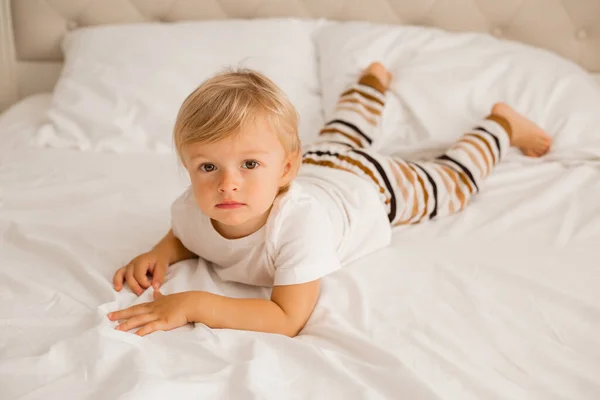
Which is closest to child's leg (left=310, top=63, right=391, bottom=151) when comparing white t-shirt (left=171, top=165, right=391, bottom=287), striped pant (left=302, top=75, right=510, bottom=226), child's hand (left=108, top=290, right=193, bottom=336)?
striped pant (left=302, top=75, right=510, bottom=226)

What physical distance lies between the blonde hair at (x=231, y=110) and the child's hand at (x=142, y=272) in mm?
228

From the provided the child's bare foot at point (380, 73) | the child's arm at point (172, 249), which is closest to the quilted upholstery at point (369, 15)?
the child's bare foot at point (380, 73)

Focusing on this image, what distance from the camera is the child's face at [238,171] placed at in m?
0.94

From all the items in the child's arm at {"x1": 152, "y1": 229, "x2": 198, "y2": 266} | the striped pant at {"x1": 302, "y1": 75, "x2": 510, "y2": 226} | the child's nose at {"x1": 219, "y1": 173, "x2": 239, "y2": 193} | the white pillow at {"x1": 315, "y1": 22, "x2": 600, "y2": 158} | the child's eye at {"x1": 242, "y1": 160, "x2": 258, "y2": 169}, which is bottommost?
the child's arm at {"x1": 152, "y1": 229, "x2": 198, "y2": 266}

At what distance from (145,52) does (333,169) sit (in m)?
0.72

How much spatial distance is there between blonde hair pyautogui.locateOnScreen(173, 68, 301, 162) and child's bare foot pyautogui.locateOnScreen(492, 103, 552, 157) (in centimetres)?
76

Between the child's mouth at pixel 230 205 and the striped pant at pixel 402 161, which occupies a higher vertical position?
the child's mouth at pixel 230 205

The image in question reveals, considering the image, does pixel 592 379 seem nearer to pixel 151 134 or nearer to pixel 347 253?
pixel 347 253

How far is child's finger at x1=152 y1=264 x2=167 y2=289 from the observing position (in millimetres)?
1067

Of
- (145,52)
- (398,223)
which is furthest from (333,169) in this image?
(145,52)

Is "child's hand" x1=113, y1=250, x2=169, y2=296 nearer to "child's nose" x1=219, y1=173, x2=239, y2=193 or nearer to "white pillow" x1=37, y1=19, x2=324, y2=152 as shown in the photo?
"child's nose" x1=219, y1=173, x2=239, y2=193

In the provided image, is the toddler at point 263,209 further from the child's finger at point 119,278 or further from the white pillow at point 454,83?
the white pillow at point 454,83

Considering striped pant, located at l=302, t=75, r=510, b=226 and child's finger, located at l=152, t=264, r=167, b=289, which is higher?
striped pant, located at l=302, t=75, r=510, b=226

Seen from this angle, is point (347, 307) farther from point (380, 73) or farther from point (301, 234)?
point (380, 73)
